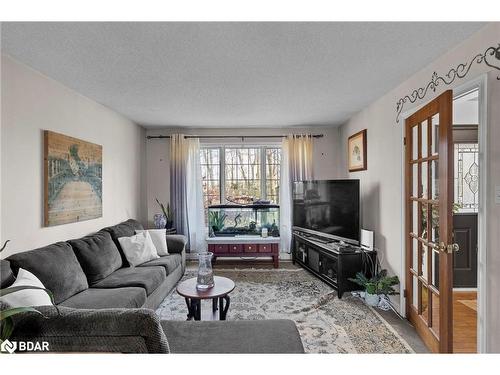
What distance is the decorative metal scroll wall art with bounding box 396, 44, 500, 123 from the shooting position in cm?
168

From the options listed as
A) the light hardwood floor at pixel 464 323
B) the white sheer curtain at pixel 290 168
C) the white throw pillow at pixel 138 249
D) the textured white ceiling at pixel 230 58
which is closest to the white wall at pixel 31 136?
the textured white ceiling at pixel 230 58

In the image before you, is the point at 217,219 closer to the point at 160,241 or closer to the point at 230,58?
the point at 160,241

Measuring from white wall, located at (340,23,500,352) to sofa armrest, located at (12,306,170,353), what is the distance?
1.99m

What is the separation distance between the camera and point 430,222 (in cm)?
217

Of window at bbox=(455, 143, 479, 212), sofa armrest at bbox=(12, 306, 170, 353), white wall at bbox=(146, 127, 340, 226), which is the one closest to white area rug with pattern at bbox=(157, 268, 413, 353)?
sofa armrest at bbox=(12, 306, 170, 353)

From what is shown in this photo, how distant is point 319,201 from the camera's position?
3.95 meters

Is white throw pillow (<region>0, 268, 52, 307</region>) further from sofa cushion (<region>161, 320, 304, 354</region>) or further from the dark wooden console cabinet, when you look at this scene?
the dark wooden console cabinet

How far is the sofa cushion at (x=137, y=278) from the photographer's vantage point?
2.56 meters

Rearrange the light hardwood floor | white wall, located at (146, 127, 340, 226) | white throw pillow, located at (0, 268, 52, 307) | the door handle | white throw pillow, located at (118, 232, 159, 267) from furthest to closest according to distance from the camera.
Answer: white wall, located at (146, 127, 340, 226) < white throw pillow, located at (118, 232, 159, 267) < the light hardwood floor < the door handle < white throw pillow, located at (0, 268, 52, 307)

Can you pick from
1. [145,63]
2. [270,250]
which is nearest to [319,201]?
[270,250]

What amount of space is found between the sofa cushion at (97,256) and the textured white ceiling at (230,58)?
5.21ft

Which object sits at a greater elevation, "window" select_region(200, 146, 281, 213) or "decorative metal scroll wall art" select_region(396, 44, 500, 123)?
"decorative metal scroll wall art" select_region(396, 44, 500, 123)

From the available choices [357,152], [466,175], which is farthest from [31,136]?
[466,175]

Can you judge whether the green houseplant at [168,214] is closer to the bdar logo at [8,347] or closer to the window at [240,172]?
the window at [240,172]
